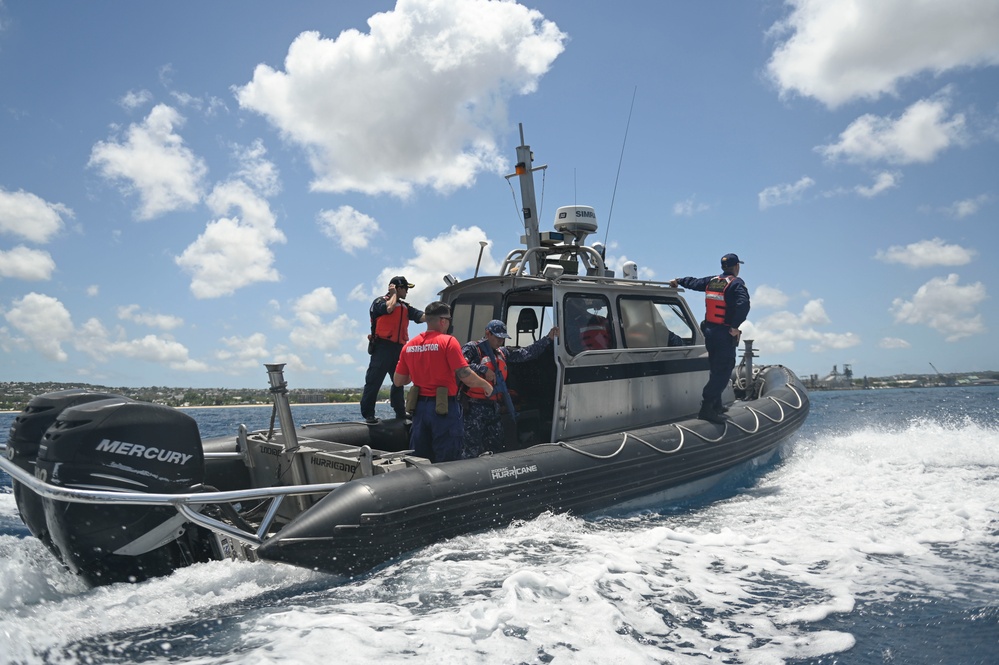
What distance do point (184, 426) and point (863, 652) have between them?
11.4ft

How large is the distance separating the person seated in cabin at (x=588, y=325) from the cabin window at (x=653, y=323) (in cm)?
22

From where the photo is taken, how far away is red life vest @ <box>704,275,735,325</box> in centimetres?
657

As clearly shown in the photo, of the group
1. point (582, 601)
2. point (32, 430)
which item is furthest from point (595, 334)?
point (32, 430)

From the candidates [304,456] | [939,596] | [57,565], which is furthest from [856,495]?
[57,565]

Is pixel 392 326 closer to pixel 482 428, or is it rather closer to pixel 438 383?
pixel 482 428

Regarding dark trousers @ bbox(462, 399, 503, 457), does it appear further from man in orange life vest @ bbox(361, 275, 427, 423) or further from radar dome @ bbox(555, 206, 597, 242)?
radar dome @ bbox(555, 206, 597, 242)

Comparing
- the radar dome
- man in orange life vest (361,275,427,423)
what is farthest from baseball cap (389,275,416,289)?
the radar dome

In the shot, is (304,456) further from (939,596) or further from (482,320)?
(939,596)

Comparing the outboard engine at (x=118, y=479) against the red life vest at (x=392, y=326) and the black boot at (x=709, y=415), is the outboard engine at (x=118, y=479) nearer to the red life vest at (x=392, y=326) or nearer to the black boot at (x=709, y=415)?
the red life vest at (x=392, y=326)

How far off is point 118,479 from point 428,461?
187cm

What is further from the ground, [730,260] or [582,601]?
[730,260]

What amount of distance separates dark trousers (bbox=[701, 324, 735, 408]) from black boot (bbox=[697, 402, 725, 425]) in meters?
0.04

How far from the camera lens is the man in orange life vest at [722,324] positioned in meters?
6.54

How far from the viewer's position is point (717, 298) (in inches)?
259
